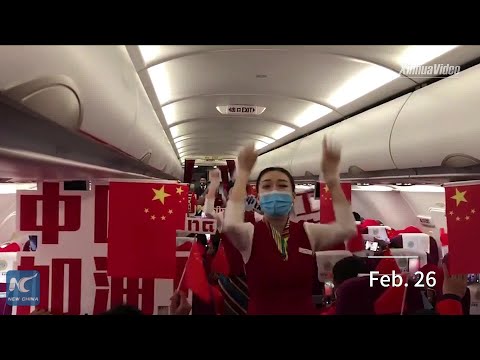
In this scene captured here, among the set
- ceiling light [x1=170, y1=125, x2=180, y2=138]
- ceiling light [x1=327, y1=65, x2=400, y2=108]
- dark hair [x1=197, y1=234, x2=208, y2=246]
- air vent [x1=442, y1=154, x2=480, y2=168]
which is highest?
ceiling light [x1=327, y1=65, x2=400, y2=108]

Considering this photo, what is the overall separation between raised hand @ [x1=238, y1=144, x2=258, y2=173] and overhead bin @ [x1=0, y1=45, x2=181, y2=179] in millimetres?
442

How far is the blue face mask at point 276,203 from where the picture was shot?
1.58 metres

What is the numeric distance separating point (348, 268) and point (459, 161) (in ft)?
1.81

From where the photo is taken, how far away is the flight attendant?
1.61 meters

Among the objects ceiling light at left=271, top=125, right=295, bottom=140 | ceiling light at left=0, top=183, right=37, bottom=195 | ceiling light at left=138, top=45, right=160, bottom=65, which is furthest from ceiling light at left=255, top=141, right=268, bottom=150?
ceiling light at left=0, top=183, right=37, bottom=195

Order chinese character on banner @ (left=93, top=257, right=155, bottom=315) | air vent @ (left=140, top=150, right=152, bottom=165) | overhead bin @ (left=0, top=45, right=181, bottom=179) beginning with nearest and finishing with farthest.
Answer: overhead bin @ (left=0, top=45, right=181, bottom=179) → chinese character on banner @ (left=93, top=257, right=155, bottom=315) → air vent @ (left=140, top=150, right=152, bottom=165)

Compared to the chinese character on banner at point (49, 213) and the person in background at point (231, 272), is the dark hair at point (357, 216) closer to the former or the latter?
the person in background at point (231, 272)

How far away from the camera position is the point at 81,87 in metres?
1.25

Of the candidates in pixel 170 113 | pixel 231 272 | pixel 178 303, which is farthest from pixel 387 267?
pixel 170 113

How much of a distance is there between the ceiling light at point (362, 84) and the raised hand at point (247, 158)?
0.47 meters

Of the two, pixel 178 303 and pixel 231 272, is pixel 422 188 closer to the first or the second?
pixel 231 272

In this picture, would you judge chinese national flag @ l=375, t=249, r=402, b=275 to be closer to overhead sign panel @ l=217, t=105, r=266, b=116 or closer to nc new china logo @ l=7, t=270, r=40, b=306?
overhead sign panel @ l=217, t=105, r=266, b=116

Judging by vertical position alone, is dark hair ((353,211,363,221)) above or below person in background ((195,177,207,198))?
below
